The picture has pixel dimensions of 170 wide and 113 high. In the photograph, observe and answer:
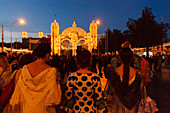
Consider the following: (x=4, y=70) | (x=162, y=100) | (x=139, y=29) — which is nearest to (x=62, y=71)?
(x=162, y=100)

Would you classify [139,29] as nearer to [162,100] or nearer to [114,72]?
[162,100]

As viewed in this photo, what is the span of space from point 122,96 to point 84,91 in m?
0.66

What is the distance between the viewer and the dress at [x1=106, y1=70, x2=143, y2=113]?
303cm

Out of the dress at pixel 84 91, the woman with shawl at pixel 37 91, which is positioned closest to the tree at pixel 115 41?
the dress at pixel 84 91

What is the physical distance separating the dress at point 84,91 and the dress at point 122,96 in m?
0.30

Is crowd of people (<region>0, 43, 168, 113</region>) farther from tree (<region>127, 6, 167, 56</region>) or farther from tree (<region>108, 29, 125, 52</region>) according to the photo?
tree (<region>108, 29, 125, 52</region>)

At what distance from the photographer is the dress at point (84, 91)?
112 inches

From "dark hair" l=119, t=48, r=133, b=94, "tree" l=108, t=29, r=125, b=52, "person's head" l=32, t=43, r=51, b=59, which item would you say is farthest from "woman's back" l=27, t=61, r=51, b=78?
"tree" l=108, t=29, r=125, b=52

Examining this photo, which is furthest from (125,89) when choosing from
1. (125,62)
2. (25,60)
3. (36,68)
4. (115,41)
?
(115,41)

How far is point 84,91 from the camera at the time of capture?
2.89 m

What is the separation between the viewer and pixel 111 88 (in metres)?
3.13

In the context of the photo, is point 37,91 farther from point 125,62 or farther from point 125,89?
point 125,62

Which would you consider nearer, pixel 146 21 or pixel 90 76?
pixel 90 76

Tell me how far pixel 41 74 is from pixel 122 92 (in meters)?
1.36
